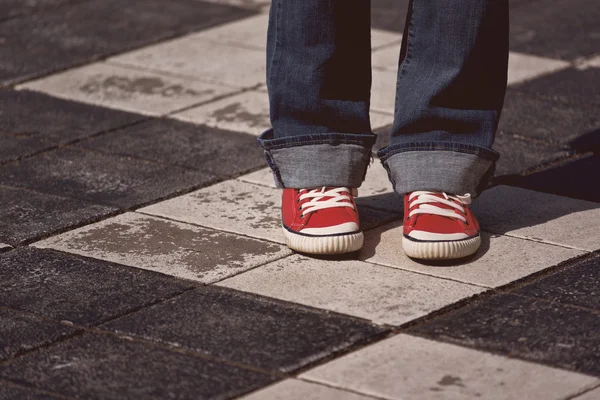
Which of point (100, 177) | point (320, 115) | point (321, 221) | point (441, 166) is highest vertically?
point (320, 115)

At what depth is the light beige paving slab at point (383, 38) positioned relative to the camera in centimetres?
548

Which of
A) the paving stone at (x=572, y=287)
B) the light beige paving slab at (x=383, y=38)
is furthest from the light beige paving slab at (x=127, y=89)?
the paving stone at (x=572, y=287)

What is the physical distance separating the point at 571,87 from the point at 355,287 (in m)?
2.14

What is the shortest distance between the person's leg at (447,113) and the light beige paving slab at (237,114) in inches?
43.5

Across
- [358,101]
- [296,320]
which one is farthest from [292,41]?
[296,320]

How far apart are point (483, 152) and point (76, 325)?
1.21 meters

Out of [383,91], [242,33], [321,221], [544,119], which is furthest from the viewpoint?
[242,33]

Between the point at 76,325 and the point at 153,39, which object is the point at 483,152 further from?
the point at 153,39

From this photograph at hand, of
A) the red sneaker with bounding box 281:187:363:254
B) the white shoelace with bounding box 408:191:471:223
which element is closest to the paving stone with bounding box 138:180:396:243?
the red sneaker with bounding box 281:187:363:254

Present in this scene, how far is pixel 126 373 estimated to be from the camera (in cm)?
262

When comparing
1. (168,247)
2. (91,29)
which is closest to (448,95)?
(168,247)

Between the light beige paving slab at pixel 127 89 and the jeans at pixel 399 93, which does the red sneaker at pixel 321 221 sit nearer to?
the jeans at pixel 399 93

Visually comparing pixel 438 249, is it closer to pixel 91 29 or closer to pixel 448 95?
pixel 448 95

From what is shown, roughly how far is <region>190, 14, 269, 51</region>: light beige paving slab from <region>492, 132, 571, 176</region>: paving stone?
1.51 meters
